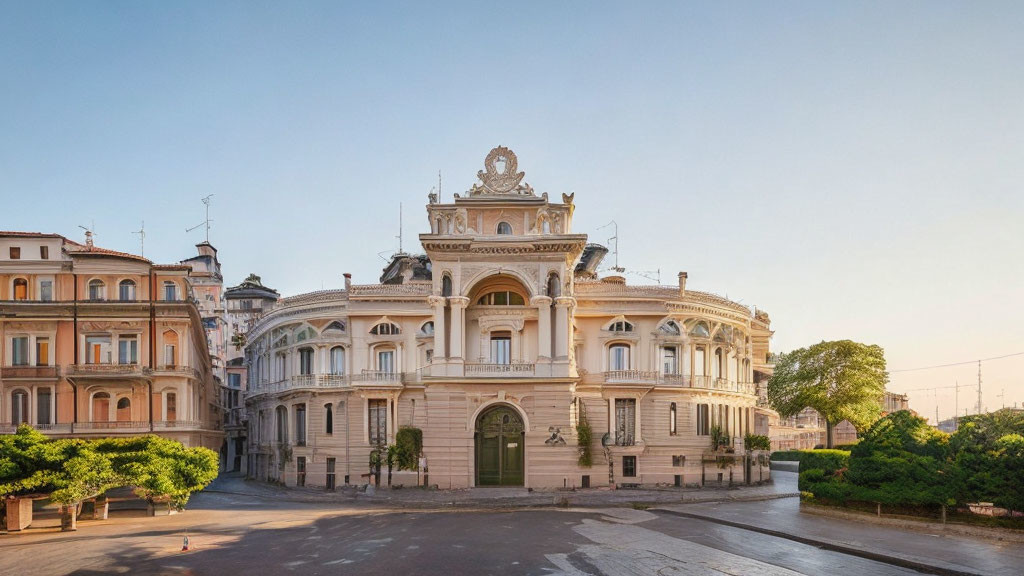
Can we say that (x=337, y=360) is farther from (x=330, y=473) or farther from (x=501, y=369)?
(x=501, y=369)

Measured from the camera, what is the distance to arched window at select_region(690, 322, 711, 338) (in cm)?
4819

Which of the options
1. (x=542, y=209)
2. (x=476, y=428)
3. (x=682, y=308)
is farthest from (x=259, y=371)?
(x=682, y=308)

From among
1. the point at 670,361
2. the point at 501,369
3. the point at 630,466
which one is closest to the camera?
the point at 501,369

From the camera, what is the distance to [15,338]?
42062mm

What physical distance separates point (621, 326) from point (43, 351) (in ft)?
111

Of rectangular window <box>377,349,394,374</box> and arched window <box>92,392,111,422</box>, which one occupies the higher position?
rectangular window <box>377,349,394,374</box>

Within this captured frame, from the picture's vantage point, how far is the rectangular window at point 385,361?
47.3 m

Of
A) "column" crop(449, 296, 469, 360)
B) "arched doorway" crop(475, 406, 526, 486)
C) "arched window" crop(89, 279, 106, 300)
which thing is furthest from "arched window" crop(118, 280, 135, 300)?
"arched doorway" crop(475, 406, 526, 486)

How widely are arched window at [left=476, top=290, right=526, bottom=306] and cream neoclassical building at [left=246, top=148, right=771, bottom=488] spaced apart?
0.09 m

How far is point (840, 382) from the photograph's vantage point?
5422cm

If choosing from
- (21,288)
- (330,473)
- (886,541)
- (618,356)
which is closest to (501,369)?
(618,356)

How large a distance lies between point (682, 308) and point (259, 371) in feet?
101

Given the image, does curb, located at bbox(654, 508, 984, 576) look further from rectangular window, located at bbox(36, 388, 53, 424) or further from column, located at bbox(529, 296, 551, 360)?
rectangular window, located at bbox(36, 388, 53, 424)

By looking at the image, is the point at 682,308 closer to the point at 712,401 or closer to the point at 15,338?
the point at 712,401
